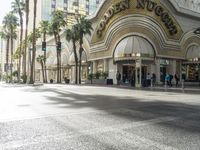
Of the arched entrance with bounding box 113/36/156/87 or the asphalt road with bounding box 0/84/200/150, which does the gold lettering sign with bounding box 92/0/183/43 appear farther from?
the asphalt road with bounding box 0/84/200/150

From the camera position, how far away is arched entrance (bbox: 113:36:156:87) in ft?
144

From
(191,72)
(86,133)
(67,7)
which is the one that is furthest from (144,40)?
(67,7)

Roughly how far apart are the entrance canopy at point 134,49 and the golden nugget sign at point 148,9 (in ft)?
16.1

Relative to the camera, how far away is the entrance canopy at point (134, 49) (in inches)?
1731

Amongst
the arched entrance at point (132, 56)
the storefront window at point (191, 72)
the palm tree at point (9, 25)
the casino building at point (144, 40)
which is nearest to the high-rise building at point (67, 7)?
the palm tree at point (9, 25)

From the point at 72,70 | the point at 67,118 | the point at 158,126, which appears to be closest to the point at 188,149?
the point at 158,126

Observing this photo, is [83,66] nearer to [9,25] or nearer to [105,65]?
[105,65]

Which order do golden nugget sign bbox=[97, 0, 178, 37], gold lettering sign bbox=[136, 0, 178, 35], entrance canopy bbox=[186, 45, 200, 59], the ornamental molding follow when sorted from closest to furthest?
gold lettering sign bbox=[136, 0, 178, 35], golden nugget sign bbox=[97, 0, 178, 37], the ornamental molding, entrance canopy bbox=[186, 45, 200, 59]

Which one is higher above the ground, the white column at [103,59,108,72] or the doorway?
the white column at [103,59,108,72]

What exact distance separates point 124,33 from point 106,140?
4099cm

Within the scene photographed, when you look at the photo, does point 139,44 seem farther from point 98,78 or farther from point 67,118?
point 67,118

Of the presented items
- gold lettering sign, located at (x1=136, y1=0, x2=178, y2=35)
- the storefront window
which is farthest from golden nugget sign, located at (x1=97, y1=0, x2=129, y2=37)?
the storefront window

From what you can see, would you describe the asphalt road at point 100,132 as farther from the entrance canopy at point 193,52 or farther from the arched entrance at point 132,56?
the entrance canopy at point 193,52

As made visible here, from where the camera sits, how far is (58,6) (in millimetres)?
107500
